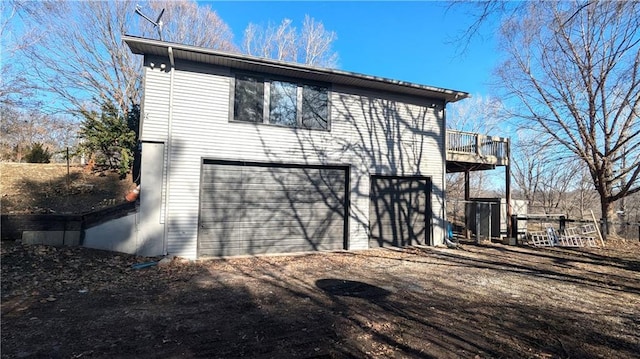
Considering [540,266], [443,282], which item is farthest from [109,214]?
[540,266]

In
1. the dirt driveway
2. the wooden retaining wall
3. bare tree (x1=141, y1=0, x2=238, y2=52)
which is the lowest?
the dirt driveway

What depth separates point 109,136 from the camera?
1394cm

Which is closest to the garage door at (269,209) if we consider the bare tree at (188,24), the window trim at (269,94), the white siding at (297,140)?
the white siding at (297,140)

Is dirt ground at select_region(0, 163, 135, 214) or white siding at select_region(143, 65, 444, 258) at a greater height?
white siding at select_region(143, 65, 444, 258)

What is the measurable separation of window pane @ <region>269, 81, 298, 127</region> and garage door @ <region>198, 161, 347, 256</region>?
4.45 feet

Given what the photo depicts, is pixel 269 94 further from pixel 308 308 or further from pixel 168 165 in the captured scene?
pixel 308 308

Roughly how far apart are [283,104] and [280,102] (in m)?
0.10

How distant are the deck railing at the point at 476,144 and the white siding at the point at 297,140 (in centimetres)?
133

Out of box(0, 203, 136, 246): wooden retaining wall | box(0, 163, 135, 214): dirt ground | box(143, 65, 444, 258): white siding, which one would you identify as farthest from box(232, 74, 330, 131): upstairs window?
box(0, 163, 135, 214): dirt ground

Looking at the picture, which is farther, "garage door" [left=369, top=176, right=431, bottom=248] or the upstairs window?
"garage door" [left=369, top=176, right=431, bottom=248]

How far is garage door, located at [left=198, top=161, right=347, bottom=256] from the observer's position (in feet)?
28.8

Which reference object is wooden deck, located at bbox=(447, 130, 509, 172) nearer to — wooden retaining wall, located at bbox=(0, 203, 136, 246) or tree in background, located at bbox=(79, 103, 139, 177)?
wooden retaining wall, located at bbox=(0, 203, 136, 246)

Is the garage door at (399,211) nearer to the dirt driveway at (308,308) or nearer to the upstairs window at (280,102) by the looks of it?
the dirt driveway at (308,308)

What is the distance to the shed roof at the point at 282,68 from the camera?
802cm
